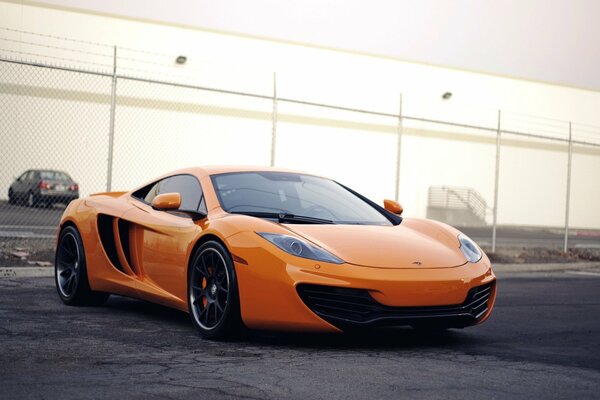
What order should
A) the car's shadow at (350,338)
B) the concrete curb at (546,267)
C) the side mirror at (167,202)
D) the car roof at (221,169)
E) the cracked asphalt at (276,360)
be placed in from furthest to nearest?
the concrete curb at (546,267), the car roof at (221,169), the side mirror at (167,202), the car's shadow at (350,338), the cracked asphalt at (276,360)

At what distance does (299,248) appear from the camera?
6.01 meters

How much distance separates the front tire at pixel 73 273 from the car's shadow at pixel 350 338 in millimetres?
620

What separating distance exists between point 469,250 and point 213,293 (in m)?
1.81

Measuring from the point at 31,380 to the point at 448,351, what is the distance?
2618 millimetres

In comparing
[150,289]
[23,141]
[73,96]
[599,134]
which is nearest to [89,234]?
[150,289]

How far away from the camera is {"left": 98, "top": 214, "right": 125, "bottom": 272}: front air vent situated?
7523 mm

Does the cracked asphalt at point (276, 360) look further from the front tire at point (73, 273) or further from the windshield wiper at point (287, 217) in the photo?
the windshield wiper at point (287, 217)

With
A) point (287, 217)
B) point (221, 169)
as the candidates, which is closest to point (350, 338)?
point (287, 217)

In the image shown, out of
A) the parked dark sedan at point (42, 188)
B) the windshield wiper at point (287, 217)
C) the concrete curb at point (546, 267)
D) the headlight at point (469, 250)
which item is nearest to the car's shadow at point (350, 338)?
the headlight at point (469, 250)

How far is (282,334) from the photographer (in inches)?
260

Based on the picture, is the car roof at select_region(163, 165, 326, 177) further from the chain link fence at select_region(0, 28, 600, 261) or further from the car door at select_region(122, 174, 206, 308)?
the chain link fence at select_region(0, 28, 600, 261)

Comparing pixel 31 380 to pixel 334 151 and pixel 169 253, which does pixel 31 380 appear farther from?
pixel 334 151

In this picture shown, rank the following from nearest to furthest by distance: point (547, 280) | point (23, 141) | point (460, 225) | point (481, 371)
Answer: point (481, 371) → point (547, 280) → point (23, 141) → point (460, 225)

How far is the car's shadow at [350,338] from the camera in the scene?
20.2 feet
